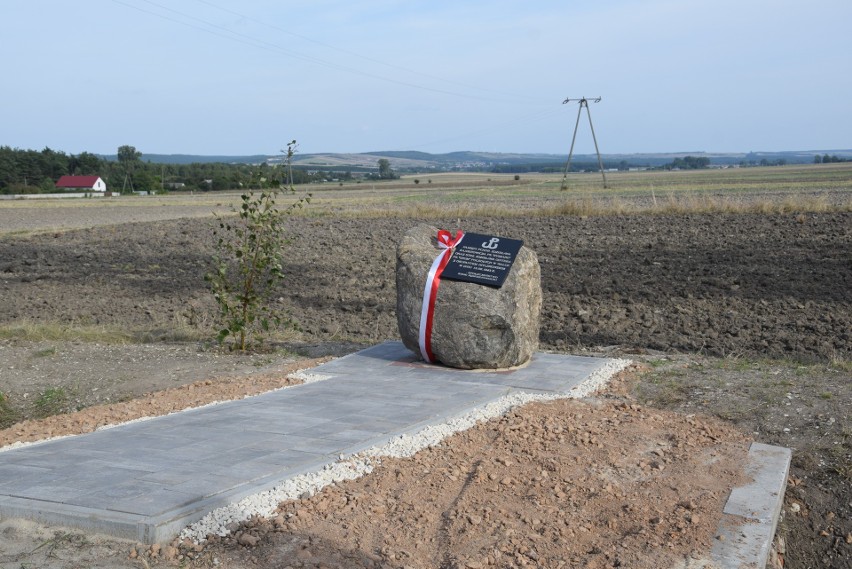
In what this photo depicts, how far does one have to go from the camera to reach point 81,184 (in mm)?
89062

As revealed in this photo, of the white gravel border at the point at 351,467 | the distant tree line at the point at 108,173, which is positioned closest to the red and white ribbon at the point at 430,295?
the white gravel border at the point at 351,467

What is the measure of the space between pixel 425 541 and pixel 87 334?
6972 millimetres

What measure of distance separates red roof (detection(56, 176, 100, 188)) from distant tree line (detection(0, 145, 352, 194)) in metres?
1.34

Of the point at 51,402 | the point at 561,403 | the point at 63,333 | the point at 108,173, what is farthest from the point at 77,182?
the point at 561,403

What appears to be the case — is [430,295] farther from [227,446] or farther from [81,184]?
[81,184]

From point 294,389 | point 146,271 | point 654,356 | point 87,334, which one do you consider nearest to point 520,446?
point 294,389

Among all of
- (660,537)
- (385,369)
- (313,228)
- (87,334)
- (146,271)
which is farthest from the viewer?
(313,228)

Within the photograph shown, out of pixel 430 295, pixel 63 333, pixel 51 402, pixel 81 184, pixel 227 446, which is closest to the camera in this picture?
pixel 227 446

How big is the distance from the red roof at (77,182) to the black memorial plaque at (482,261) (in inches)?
3470

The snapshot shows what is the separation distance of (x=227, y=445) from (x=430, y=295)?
2.66m

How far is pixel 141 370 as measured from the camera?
26.3 feet

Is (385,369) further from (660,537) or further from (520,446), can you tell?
(660,537)

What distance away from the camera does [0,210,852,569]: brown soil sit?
13.4 feet

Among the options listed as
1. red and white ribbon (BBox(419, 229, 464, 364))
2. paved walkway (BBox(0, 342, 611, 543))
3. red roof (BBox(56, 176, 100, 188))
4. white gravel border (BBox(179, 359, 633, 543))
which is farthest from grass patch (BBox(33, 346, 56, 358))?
red roof (BBox(56, 176, 100, 188))
